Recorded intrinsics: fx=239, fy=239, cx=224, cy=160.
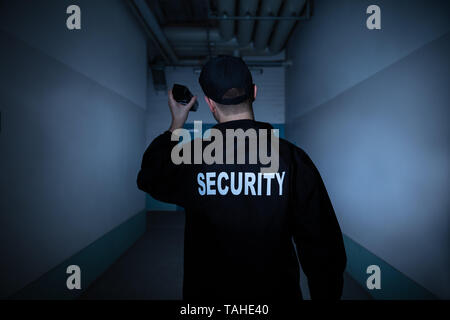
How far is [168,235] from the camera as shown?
375cm

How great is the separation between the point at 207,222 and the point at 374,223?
5.55ft

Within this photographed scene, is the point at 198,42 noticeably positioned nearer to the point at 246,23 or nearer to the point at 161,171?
the point at 246,23

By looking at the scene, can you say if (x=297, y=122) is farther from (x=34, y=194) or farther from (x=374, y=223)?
(x=34, y=194)

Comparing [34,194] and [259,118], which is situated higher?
[259,118]

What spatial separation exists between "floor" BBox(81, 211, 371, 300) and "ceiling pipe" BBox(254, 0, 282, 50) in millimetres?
3144

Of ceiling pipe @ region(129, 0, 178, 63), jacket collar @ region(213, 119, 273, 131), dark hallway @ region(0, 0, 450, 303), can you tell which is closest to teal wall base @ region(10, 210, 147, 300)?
dark hallway @ region(0, 0, 450, 303)

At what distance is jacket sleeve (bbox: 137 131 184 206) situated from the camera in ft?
2.73

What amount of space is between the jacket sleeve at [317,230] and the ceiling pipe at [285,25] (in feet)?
9.52

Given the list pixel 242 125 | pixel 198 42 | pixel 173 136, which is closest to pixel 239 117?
pixel 242 125

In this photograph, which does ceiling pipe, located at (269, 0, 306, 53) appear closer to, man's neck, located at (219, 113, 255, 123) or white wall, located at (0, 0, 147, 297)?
white wall, located at (0, 0, 147, 297)

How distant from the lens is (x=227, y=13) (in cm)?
312

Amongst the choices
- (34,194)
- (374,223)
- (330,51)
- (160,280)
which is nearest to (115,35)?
(34,194)

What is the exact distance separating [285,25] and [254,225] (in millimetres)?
3612

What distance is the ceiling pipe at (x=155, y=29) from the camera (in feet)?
9.35
